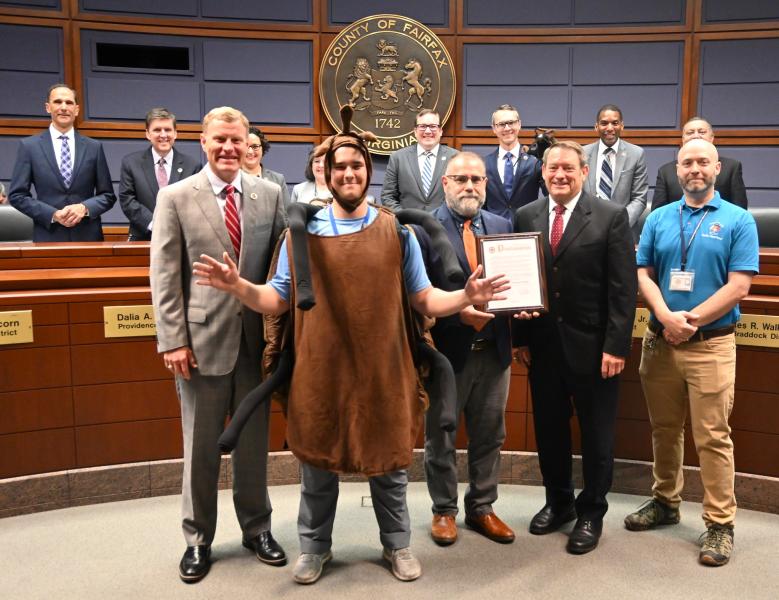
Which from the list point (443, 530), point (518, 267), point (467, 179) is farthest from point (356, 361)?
point (443, 530)

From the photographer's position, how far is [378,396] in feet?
7.57

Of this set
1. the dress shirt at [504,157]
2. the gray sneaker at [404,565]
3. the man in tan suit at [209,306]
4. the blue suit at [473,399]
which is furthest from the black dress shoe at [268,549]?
the dress shirt at [504,157]

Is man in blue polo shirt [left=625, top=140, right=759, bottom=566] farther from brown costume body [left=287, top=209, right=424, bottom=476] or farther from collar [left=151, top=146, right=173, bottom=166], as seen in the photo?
collar [left=151, top=146, right=173, bottom=166]

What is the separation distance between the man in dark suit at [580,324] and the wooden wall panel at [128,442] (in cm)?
167

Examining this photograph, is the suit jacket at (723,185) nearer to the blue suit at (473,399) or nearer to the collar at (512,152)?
the collar at (512,152)

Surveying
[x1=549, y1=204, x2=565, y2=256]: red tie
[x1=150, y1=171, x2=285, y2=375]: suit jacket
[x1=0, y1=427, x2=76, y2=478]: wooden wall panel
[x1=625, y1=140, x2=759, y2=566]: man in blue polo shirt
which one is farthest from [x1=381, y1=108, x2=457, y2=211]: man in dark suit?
[x1=0, y1=427, x2=76, y2=478]: wooden wall panel

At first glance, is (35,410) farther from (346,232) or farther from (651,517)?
(651,517)

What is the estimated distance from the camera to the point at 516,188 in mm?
4379

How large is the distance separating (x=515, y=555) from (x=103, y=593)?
1.50 metres

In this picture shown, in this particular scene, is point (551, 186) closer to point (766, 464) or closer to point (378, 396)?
point (378, 396)

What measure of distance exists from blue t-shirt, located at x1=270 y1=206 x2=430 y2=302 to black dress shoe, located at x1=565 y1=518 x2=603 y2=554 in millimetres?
1224

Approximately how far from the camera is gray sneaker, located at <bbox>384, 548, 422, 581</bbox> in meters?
2.57

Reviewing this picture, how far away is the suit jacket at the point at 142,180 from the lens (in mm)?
4477

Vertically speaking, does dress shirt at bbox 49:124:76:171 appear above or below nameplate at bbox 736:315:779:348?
above
